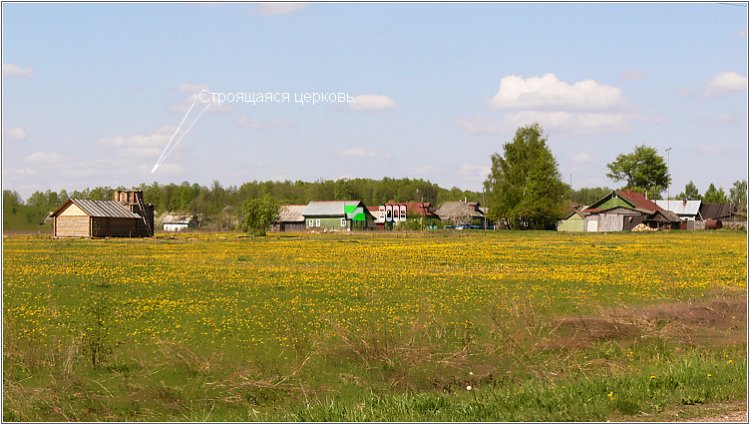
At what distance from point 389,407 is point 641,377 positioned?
4.38m

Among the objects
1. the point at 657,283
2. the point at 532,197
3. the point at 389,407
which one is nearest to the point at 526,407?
the point at 389,407

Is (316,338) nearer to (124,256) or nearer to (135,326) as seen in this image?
(135,326)

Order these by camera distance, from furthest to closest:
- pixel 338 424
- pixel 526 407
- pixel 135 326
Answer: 1. pixel 135 326
2. pixel 526 407
3. pixel 338 424

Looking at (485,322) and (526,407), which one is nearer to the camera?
(526,407)

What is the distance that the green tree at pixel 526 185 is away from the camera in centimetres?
10681

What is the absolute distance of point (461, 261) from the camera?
142ft

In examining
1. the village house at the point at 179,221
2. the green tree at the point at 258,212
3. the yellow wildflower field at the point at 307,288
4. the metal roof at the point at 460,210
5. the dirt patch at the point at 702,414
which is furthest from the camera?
the metal roof at the point at 460,210

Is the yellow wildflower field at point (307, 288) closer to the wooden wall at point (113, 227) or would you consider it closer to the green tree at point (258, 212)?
the wooden wall at point (113, 227)

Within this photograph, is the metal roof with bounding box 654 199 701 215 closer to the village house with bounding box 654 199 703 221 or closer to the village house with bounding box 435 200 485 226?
the village house with bounding box 654 199 703 221

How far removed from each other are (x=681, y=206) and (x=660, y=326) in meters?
132

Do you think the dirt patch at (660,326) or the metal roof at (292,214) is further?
the metal roof at (292,214)

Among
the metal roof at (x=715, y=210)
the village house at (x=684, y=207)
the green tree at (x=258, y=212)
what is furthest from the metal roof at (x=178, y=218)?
the metal roof at (x=715, y=210)

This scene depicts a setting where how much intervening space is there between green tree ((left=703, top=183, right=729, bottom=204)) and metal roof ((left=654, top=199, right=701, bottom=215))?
1747 centimetres

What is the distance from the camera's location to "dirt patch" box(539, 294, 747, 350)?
18656 mm
